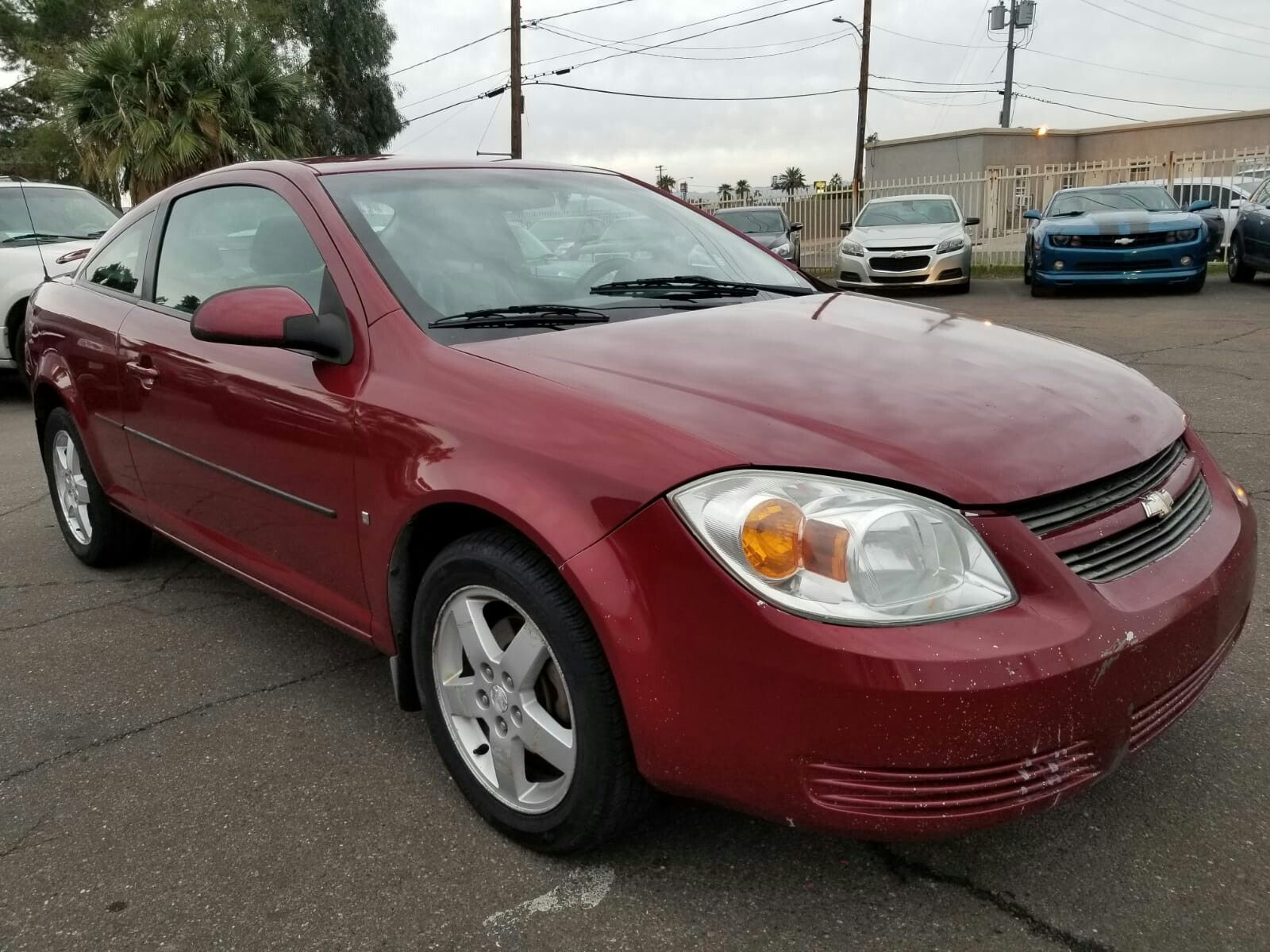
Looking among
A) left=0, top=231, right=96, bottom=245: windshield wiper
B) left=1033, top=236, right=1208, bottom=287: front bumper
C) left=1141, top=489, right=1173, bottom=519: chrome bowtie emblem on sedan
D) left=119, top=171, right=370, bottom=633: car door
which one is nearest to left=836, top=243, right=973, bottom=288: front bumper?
left=1033, top=236, right=1208, bottom=287: front bumper

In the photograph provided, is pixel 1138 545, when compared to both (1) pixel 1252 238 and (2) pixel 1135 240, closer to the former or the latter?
(2) pixel 1135 240

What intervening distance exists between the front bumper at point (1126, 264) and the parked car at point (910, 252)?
1.47m

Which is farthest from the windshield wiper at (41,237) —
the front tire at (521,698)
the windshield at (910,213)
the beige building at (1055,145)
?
the beige building at (1055,145)

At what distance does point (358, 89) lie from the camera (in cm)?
3447

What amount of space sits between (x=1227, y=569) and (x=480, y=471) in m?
1.50

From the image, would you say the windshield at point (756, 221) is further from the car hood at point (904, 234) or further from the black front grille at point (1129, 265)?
the black front grille at point (1129, 265)

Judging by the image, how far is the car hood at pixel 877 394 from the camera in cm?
187

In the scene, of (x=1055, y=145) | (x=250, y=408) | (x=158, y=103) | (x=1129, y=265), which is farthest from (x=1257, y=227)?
(x=1055, y=145)

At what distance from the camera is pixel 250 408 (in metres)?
2.80

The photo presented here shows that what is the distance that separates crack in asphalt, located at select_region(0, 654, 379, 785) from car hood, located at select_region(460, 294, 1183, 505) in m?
1.37

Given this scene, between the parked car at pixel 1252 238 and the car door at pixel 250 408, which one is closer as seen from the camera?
the car door at pixel 250 408

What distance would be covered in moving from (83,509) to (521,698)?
9.31ft

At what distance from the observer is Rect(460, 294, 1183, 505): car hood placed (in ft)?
6.13

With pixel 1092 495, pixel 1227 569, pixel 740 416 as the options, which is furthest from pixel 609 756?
pixel 1227 569
